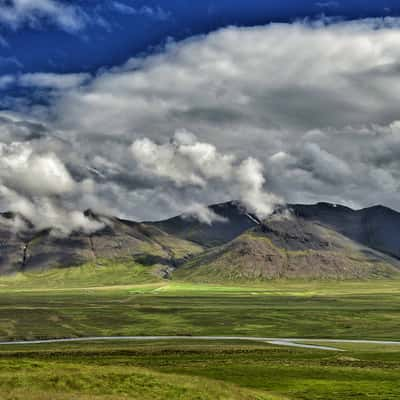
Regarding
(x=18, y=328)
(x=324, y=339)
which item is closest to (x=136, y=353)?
(x=324, y=339)

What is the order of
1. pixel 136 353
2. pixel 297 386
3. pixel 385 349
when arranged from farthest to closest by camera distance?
pixel 385 349 < pixel 136 353 < pixel 297 386

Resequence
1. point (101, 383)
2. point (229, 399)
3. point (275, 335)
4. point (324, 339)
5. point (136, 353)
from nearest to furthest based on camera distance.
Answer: point (229, 399) < point (101, 383) < point (136, 353) < point (324, 339) < point (275, 335)

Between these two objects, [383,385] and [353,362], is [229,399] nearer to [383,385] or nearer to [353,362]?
[383,385]

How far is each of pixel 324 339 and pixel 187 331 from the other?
153 feet

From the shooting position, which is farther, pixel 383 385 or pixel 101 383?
pixel 383 385

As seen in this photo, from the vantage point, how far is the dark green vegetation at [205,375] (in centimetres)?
5584

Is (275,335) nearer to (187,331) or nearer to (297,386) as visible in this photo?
(187,331)

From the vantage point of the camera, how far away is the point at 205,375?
84.1 meters

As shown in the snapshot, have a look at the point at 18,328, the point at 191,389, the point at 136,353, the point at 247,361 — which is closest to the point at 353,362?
the point at 247,361

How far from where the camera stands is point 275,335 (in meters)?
190

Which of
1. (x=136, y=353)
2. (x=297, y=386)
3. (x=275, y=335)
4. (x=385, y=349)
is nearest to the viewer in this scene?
(x=297, y=386)

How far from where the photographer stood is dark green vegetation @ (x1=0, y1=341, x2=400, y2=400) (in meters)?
55.8

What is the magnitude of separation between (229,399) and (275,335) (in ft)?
459

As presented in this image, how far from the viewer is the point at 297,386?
74000 mm
